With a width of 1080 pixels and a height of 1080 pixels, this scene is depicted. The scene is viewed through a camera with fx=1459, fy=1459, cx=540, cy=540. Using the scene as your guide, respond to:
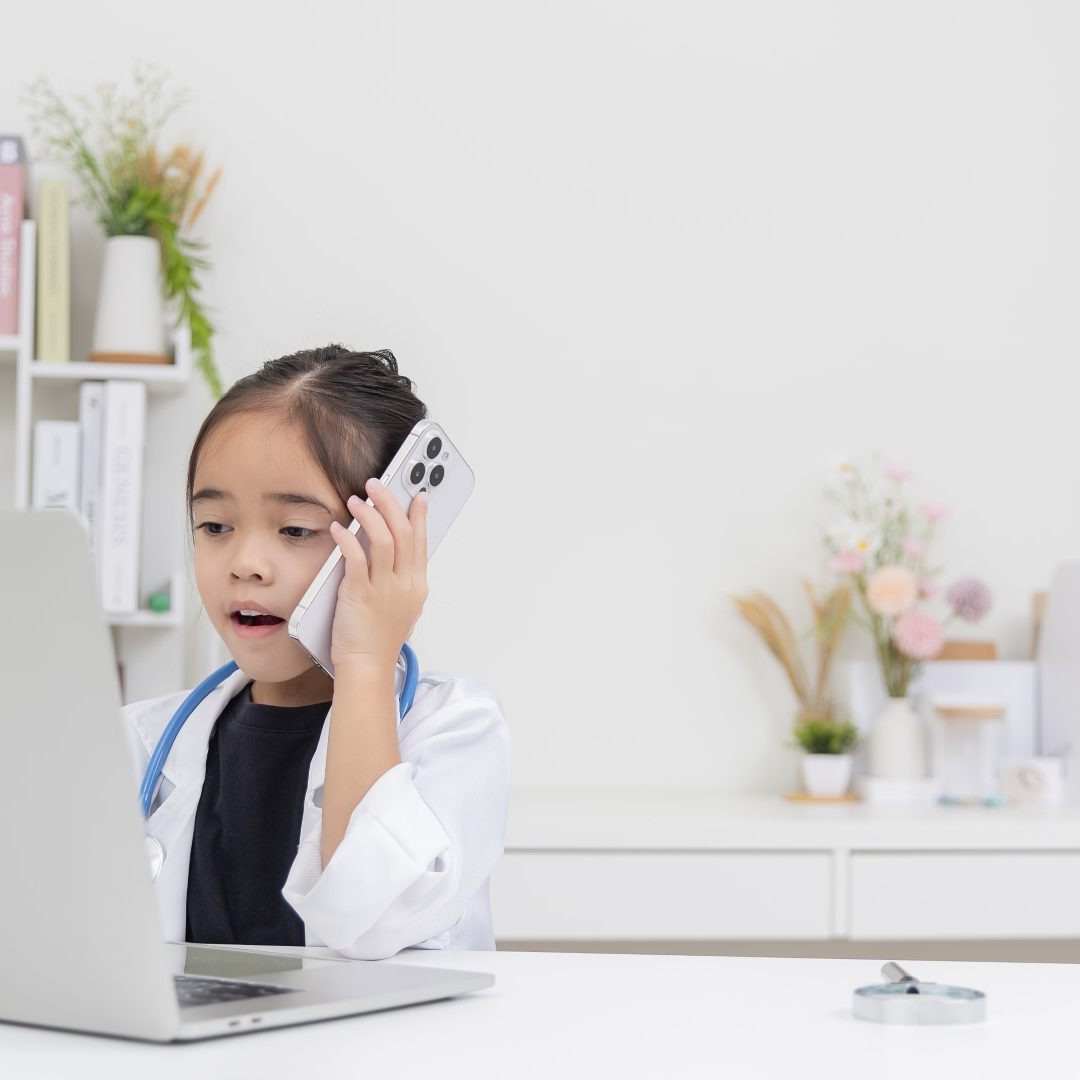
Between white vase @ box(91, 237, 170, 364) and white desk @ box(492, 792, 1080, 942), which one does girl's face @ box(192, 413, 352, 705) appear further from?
white vase @ box(91, 237, 170, 364)

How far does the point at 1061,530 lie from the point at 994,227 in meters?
0.55

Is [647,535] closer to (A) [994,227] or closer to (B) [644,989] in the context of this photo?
(A) [994,227]

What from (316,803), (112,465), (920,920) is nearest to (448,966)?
(316,803)

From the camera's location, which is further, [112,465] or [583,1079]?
[112,465]

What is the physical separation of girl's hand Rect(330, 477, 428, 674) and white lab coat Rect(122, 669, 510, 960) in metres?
0.07

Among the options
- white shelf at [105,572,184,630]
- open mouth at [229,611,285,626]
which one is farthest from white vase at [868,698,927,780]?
open mouth at [229,611,285,626]

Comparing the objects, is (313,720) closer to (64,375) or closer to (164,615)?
(164,615)

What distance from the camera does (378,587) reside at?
1042 mm

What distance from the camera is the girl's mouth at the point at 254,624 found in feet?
3.63

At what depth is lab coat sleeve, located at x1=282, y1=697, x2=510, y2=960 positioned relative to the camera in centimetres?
86

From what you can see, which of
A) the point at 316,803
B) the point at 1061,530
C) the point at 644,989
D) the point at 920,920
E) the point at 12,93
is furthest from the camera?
the point at 1061,530

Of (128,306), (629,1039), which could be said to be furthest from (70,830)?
(128,306)

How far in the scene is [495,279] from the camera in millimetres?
2490

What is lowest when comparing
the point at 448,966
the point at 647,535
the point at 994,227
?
the point at 448,966
